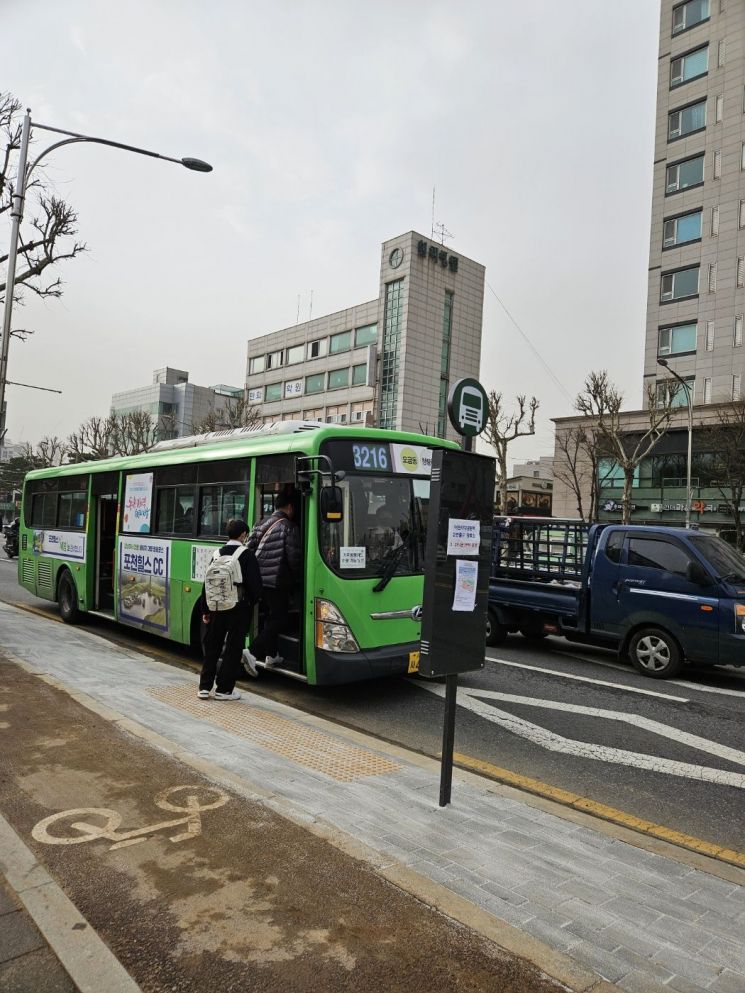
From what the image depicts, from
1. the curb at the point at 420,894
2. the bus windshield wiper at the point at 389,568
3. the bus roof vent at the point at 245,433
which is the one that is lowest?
the curb at the point at 420,894

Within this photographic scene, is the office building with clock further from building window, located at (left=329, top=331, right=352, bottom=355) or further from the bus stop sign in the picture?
the bus stop sign

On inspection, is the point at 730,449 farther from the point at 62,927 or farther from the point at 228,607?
the point at 62,927

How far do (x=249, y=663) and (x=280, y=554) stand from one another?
1576 millimetres

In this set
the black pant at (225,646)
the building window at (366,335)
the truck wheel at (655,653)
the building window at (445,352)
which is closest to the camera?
the black pant at (225,646)

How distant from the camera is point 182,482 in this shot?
9.32 m

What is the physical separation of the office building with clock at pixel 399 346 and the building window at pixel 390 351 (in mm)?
97

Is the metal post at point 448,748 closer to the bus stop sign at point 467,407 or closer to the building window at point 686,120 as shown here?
the bus stop sign at point 467,407

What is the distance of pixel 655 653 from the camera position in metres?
9.01

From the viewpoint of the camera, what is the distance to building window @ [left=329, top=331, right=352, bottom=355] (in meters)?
70.2

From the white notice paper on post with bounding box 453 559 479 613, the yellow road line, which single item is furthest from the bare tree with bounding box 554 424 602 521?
the white notice paper on post with bounding box 453 559 479 613

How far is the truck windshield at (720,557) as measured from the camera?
28.5 feet

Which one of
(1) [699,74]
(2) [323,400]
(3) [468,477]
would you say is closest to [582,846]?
(3) [468,477]

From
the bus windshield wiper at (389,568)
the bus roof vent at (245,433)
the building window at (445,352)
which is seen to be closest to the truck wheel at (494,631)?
the bus windshield wiper at (389,568)

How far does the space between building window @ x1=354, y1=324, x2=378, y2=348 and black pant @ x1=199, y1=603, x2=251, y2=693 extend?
62.9m
